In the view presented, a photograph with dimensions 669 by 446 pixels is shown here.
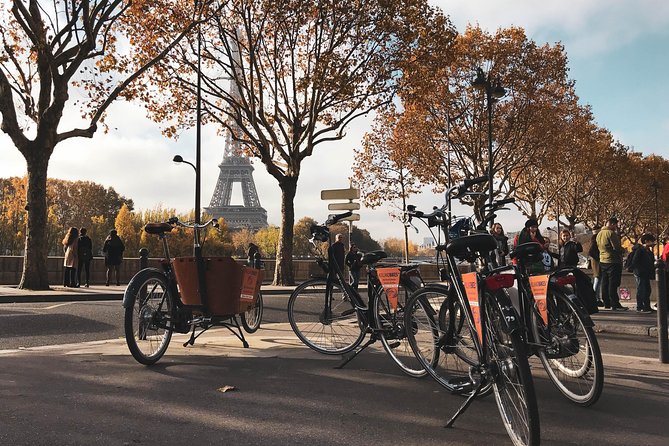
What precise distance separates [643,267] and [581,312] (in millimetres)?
8952

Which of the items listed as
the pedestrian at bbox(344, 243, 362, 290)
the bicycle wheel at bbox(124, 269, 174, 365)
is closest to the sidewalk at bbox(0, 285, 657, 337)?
the pedestrian at bbox(344, 243, 362, 290)

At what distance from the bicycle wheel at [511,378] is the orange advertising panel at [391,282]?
176 centimetres

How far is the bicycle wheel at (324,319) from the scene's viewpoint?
5777 millimetres

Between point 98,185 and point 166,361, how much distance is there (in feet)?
250

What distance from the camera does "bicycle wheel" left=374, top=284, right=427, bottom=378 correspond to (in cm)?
489

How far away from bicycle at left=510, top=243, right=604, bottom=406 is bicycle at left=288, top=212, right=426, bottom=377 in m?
0.97

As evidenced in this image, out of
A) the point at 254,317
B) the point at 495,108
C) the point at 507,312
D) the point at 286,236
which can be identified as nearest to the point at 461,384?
the point at 507,312

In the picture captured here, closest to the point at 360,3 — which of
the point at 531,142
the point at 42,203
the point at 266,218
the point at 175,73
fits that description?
the point at 175,73

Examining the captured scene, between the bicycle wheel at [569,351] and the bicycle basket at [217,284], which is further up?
the bicycle basket at [217,284]

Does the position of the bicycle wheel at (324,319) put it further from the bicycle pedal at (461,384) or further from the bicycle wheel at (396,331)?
the bicycle pedal at (461,384)

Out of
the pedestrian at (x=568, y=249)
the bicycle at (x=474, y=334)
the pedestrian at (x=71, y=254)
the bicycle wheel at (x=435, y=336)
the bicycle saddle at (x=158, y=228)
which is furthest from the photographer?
the pedestrian at (x=71, y=254)

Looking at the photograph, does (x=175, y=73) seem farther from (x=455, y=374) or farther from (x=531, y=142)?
(x=455, y=374)

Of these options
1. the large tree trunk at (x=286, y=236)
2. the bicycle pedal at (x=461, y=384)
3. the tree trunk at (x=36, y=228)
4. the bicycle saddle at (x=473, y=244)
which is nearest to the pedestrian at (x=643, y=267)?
the bicycle pedal at (x=461, y=384)

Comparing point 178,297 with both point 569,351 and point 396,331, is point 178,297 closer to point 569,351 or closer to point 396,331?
point 396,331
